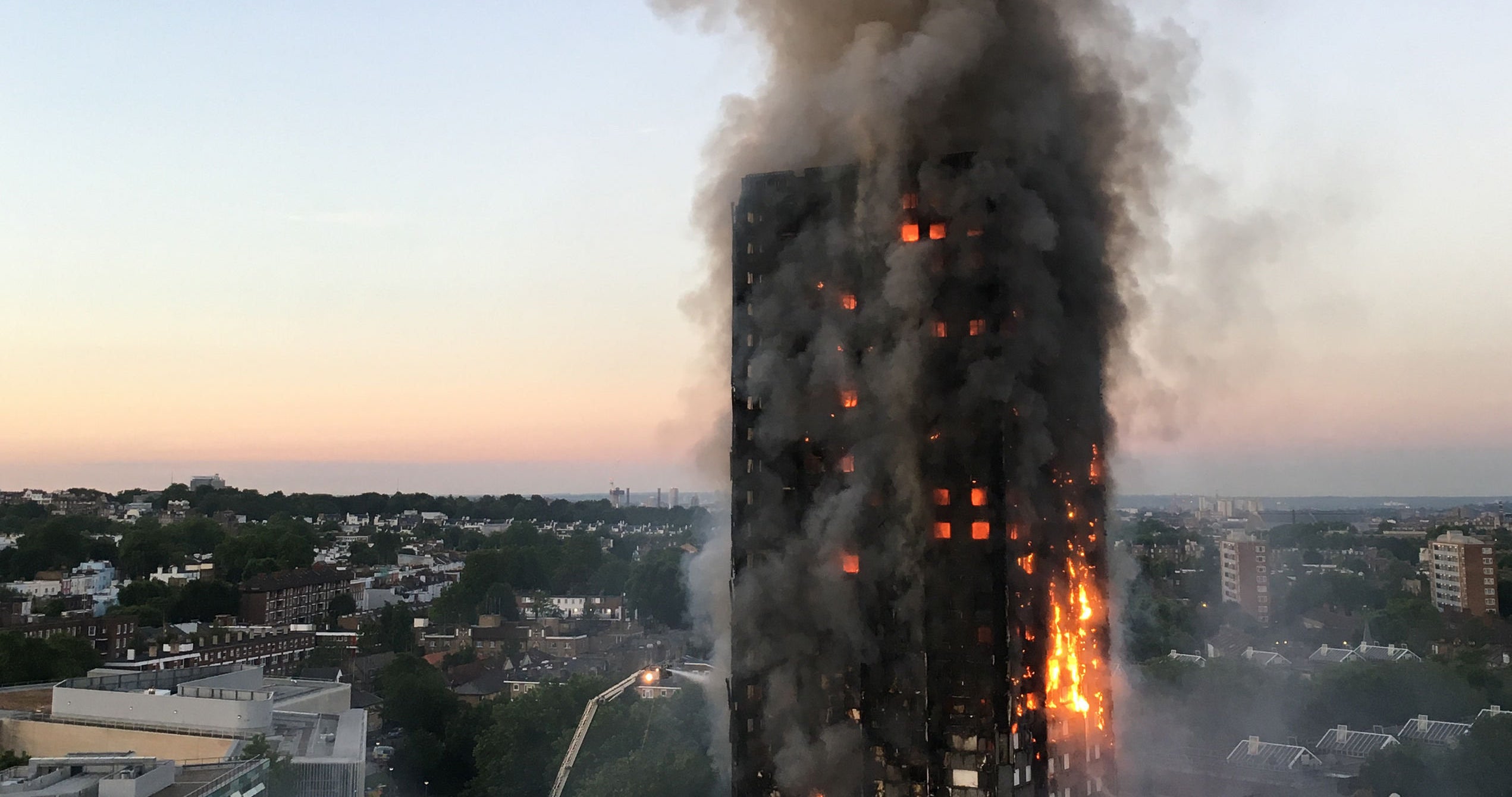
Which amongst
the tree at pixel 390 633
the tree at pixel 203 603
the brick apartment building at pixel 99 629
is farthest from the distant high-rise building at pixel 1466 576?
the brick apartment building at pixel 99 629

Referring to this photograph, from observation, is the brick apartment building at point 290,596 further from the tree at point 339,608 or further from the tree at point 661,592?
the tree at point 661,592

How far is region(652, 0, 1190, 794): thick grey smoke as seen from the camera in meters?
36.5

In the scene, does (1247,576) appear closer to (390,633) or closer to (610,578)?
Result: (610,578)

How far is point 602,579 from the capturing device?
143 m

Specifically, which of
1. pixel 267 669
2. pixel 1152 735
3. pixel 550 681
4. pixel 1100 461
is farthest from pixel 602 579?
pixel 1100 461

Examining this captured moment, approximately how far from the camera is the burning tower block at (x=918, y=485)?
35844 mm

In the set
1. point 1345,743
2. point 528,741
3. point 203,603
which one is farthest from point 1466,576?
point 203,603

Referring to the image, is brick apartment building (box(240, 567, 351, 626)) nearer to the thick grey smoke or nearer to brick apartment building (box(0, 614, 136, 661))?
brick apartment building (box(0, 614, 136, 661))

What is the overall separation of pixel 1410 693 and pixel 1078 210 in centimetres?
5338

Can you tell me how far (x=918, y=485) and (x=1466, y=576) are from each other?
111284mm

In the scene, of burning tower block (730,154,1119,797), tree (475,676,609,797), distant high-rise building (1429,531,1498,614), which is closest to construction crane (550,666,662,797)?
tree (475,676,609,797)

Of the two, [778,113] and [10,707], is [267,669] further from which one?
[778,113]

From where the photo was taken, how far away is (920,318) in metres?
37.4

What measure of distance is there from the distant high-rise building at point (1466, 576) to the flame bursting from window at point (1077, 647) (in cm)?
9620
